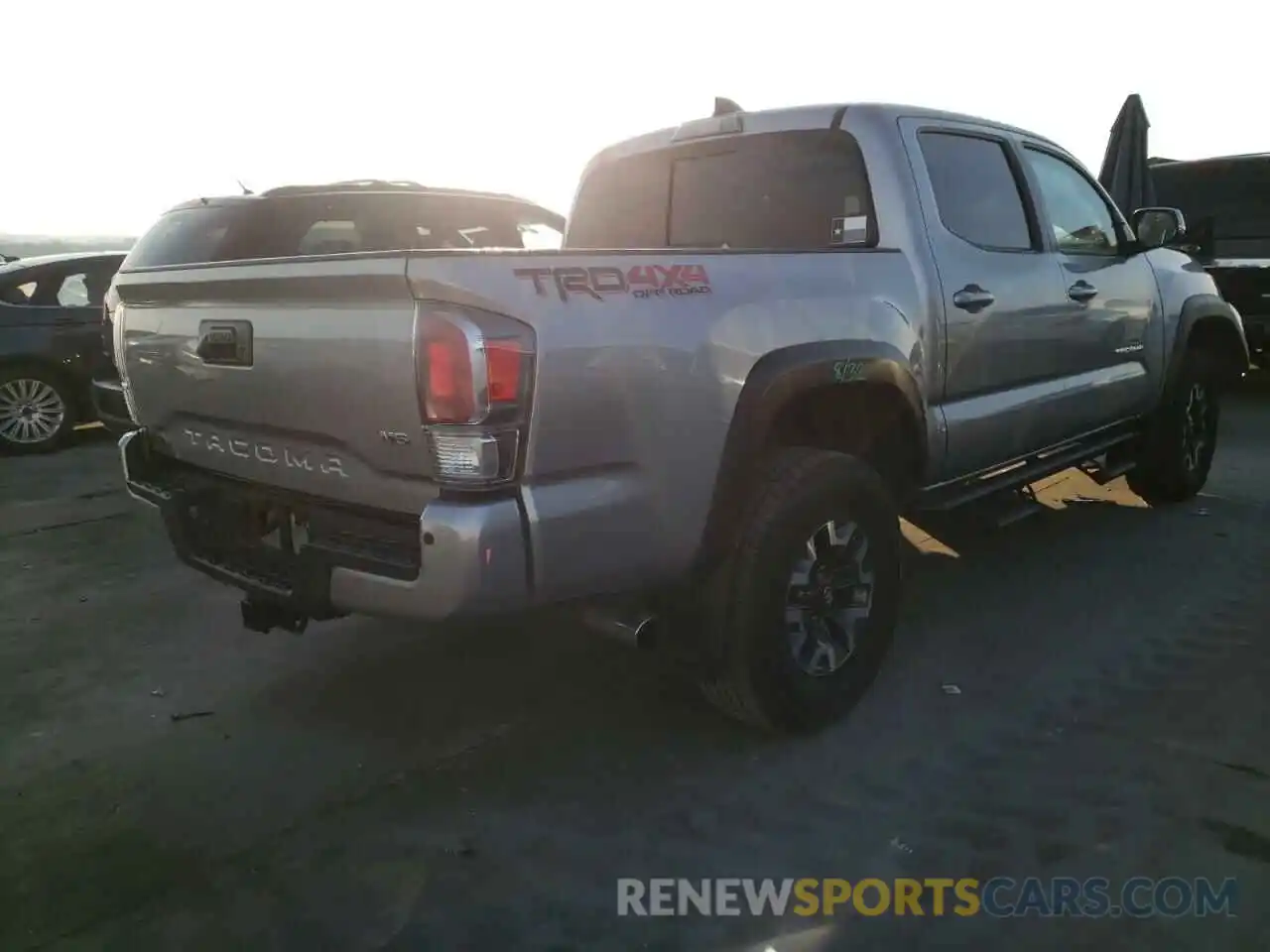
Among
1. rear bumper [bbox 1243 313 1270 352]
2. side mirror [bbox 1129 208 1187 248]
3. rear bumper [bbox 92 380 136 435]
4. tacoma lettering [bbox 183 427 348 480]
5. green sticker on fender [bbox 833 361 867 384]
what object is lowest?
rear bumper [bbox 92 380 136 435]

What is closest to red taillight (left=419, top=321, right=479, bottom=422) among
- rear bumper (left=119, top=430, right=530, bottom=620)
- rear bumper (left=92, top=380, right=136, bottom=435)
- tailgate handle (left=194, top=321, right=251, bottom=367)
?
rear bumper (left=119, top=430, right=530, bottom=620)

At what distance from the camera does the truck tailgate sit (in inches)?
97.5

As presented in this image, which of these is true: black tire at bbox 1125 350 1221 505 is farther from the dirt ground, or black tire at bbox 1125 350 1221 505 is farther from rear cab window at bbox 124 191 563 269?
rear cab window at bbox 124 191 563 269

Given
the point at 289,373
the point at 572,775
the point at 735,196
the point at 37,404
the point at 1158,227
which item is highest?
the point at 735,196

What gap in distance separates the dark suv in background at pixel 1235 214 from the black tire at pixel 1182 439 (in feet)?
12.7

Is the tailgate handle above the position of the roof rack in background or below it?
below

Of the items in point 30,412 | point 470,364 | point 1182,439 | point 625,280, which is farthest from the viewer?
Answer: point 30,412

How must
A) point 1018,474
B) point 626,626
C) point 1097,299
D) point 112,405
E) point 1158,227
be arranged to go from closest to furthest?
point 626,626 < point 1018,474 < point 1097,299 < point 1158,227 < point 112,405

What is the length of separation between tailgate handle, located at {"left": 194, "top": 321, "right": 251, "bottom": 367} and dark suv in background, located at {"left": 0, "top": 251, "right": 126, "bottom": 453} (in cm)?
584

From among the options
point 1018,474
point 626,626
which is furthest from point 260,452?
point 1018,474

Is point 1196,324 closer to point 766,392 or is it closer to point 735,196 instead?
point 735,196

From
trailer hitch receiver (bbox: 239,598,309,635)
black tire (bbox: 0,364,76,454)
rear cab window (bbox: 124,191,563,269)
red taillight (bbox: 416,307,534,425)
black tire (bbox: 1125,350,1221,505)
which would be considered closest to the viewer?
red taillight (bbox: 416,307,534,425)

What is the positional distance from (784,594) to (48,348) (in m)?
7.55

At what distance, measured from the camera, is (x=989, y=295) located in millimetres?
3879
